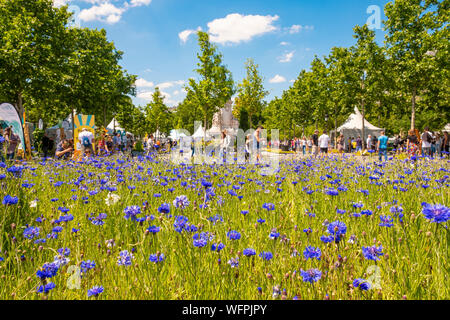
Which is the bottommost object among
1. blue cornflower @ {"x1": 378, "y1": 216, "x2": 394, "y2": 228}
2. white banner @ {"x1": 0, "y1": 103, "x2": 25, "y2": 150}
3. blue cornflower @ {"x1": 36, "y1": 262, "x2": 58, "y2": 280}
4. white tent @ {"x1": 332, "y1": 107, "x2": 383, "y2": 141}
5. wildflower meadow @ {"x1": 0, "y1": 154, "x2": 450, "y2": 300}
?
wildflower meadow @ {"x1": 0, "y1": 154, "x2": 450, "y2": 300}

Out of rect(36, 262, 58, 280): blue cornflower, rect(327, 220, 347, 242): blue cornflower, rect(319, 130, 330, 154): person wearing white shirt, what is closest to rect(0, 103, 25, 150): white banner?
rect(36, 262, 58, 280): blue cornflower

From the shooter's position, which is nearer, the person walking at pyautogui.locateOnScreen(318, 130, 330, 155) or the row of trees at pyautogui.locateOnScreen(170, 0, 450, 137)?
the person walking at pyautogui.locateOnScreen(318, 130, 330, 155)

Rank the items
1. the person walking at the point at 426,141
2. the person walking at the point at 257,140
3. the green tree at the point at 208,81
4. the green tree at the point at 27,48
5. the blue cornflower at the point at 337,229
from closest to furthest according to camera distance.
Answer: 1. the blue cornflower at the point at 337,229
2. the person walking at the point at 257,140
3. the person walking at the point at 426,141
4. the green tree at the point at 27,48
5. the green tree at the point at 208,81

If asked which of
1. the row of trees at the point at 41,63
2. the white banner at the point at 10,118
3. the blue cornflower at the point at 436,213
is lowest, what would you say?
the blue cornflower at the point at 436,213

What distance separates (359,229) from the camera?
250 centimetres

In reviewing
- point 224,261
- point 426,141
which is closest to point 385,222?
point 224,261

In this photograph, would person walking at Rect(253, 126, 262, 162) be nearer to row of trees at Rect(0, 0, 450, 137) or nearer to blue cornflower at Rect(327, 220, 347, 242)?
blue cornflower at Rect(327, 220, 347, 242)

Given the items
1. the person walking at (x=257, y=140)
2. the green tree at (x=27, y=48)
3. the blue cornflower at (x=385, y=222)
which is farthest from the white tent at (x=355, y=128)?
the blue cornflower at (x=385, y=222)

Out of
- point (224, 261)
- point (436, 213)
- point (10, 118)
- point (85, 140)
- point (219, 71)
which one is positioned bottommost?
point (224, 261)

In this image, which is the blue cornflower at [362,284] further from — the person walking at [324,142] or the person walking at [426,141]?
the person walking at [324,142]

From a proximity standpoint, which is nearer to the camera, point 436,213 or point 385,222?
point 436,213

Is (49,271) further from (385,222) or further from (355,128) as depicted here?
(355,128)

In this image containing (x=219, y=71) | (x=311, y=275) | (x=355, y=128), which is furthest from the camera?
(x=355, y=128)
